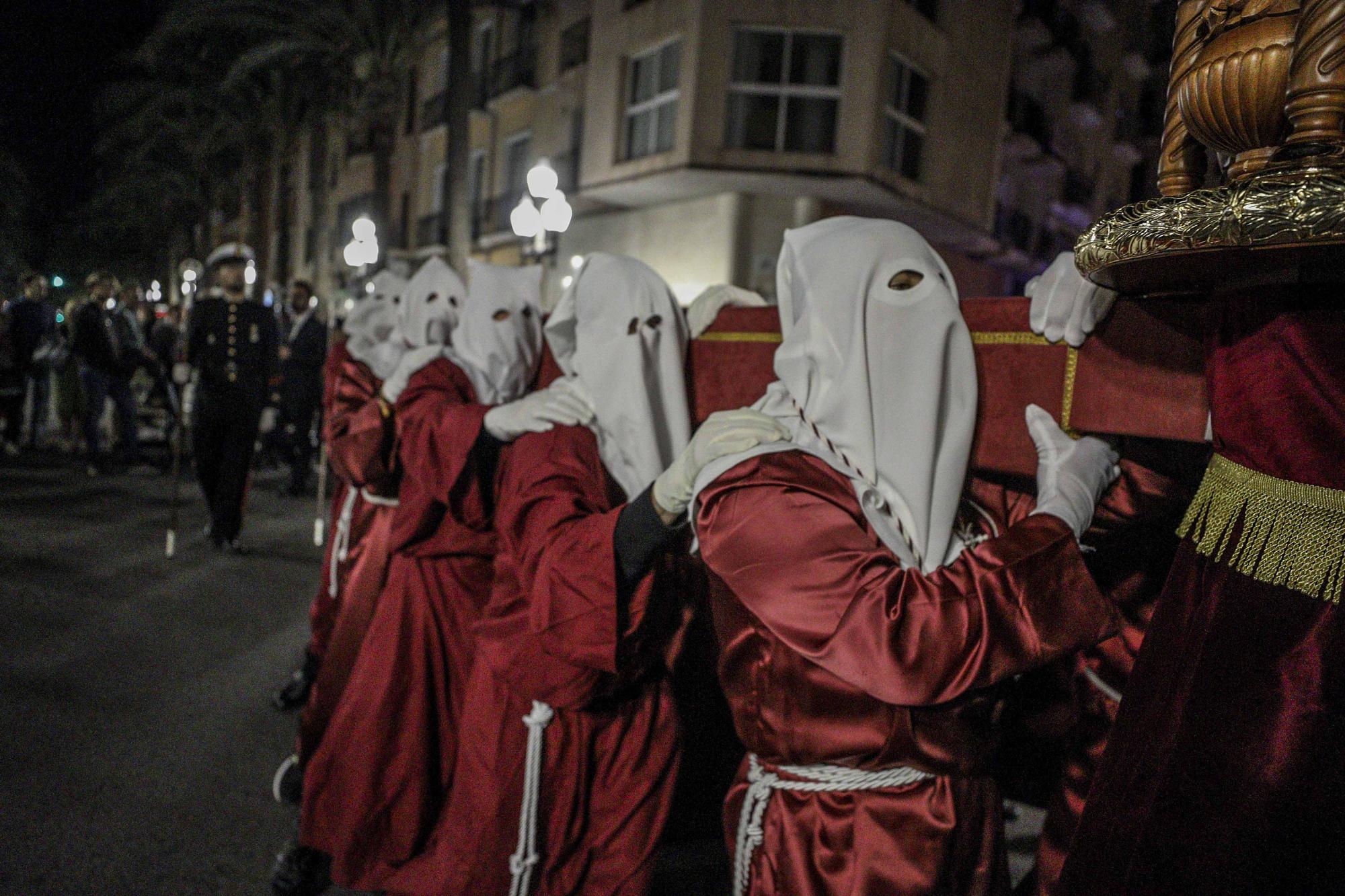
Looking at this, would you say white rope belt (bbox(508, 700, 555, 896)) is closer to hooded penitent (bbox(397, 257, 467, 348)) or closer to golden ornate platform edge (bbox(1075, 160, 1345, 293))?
golden ornate platform edge (bbox(1075, 160, 1345, 293))

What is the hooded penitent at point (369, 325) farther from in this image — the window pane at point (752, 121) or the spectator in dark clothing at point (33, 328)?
the window pane at point (752, 121)

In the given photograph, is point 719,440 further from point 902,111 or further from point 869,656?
point 902,111

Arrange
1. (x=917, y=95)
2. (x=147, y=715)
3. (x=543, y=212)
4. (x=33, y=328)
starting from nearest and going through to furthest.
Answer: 1. (x=147, y=715)
2. (x=543, y=212)
3. (x=33, y=328)
4. (x=917, y=95)

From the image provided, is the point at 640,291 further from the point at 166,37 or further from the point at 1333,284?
the point at 166,37

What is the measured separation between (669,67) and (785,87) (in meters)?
2.29

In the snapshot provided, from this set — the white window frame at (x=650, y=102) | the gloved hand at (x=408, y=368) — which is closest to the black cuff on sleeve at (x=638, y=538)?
the gloved hand at (x=408, y=368)

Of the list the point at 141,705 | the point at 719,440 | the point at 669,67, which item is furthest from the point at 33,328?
the point at 719,440

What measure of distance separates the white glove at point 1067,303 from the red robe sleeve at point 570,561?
0.96 meters

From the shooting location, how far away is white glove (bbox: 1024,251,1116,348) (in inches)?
58.4

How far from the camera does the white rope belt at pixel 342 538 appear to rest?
4.06 metres

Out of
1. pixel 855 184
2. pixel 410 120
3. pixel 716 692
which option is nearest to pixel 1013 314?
pixel 716 692

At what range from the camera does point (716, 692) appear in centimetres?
327

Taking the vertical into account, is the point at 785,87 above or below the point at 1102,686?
above

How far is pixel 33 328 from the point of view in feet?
38.5
